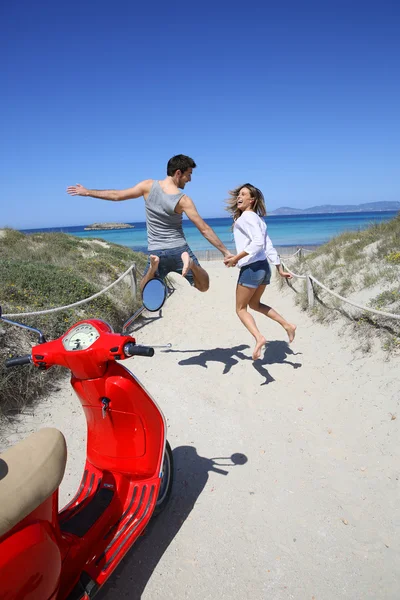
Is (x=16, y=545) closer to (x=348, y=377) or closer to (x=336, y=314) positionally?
(x=348, y=377)

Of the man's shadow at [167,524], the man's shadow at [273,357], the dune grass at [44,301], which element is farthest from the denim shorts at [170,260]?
the man's shadow at [167,524]

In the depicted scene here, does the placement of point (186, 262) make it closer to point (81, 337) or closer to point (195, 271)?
point (195, 271)

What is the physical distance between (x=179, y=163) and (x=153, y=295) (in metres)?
1.57

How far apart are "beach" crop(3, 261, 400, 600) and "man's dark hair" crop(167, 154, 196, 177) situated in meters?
2.50

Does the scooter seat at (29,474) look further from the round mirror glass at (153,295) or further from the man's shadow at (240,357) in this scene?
the man's shadow at (240,357)

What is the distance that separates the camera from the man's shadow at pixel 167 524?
7.90 ft

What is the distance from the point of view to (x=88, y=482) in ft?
8.79

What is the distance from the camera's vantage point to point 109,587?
2.39 m

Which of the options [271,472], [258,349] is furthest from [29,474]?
[258,349]

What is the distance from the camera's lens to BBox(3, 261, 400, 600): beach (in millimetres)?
2404

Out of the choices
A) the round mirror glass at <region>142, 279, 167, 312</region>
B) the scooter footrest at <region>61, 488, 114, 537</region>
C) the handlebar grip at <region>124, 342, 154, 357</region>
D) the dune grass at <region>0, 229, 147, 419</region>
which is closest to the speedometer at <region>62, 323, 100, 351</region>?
the handlebar grip at <region>124, 342, 154, 357</region>

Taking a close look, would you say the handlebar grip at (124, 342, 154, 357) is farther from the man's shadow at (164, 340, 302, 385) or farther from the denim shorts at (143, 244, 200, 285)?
the man's shadow at (164, 340, 302, 385)

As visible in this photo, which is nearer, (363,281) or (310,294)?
(363,281)

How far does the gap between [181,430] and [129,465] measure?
1466 mm
